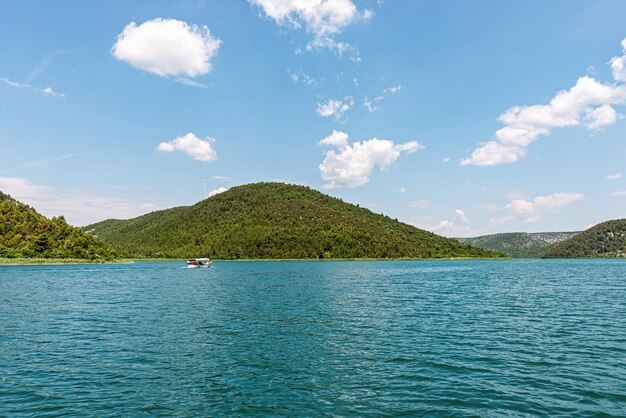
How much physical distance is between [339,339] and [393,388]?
1430 cm

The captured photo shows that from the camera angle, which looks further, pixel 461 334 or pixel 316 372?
pixel 461 334

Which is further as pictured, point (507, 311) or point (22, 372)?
point (507, 311)

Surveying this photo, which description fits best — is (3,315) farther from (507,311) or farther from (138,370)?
(507,311)

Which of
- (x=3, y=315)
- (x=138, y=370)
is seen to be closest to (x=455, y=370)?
(x=138, y=370)

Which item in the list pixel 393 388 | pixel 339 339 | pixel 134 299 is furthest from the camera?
pixel 134 299

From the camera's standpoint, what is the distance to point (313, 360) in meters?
31.1

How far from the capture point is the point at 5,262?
196625 mm

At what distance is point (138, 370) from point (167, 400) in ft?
24.2

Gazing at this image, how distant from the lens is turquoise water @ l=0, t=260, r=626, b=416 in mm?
22062

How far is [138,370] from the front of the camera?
93.6ft

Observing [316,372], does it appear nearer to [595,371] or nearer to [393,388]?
[393,388]

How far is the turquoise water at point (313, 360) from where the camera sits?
22.1 metres

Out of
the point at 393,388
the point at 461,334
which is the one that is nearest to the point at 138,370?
the point at 393,388

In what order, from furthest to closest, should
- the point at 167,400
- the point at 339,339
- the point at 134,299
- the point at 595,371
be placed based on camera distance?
the point at 134,299 → the point at 339,339 → the point at 595,371 → the point at 167,400
